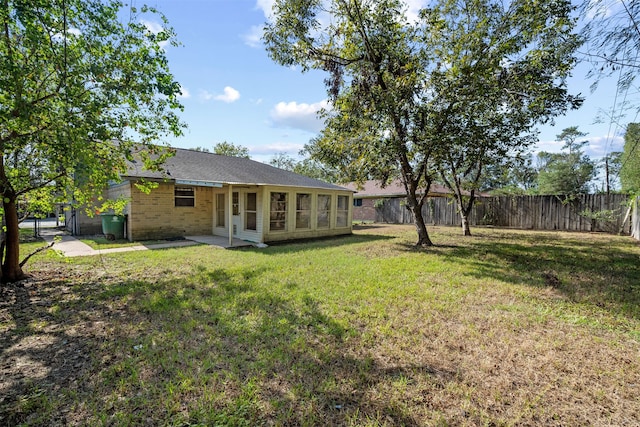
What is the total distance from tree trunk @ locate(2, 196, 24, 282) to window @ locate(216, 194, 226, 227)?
6.99 m

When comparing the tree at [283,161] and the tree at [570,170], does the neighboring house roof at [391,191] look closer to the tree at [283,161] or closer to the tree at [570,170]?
the tree at [570,170]

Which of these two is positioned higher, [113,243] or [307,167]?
[307,167]

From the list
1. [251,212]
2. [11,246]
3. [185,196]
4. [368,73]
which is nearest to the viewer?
[11,246]

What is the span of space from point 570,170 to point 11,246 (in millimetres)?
37834

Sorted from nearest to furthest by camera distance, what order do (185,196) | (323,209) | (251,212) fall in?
(251,212), (185,196), (323,209)

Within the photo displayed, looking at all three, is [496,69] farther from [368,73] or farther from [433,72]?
[368,73]

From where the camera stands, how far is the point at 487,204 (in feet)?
60.4

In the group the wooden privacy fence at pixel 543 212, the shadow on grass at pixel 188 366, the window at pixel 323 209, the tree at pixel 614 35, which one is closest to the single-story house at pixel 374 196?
the wooden privacy fence at pixel 543 212

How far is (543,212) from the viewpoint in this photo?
16406 mm

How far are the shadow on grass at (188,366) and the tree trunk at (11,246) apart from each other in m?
0.95

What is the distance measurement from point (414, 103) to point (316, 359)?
24.0ft

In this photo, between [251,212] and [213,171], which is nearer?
[251,212]

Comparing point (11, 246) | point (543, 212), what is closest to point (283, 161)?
point (543, 212)

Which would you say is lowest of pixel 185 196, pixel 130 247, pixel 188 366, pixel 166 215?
pixel 188 366
